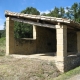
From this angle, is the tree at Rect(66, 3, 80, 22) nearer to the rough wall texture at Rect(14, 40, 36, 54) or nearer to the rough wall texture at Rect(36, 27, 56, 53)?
the rough wall texture at Rect(36, 27, 56, 53)

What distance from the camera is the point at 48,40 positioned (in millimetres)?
19031

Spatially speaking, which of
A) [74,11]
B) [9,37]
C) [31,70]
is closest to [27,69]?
[31,70]

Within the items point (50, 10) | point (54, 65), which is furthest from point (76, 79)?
point (50, 10)

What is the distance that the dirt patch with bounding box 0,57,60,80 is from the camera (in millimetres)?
9522

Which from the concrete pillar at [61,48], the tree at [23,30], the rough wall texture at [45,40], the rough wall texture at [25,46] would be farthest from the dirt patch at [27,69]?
the tree at [23,30]

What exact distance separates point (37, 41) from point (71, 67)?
5820 mm

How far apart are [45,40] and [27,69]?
850 centimetres

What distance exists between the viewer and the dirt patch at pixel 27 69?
31.2 ft

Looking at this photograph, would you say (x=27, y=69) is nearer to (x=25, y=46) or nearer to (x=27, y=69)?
(x=27, y=69)

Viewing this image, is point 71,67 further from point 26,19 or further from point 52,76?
point 26,19

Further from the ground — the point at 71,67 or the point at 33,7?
the point at 33,7

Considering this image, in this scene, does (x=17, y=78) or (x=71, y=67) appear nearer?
(x=17, y=78)

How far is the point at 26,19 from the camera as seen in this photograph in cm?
1347

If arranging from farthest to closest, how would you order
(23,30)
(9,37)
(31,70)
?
(23,30) → (9,37) → (31,70)
